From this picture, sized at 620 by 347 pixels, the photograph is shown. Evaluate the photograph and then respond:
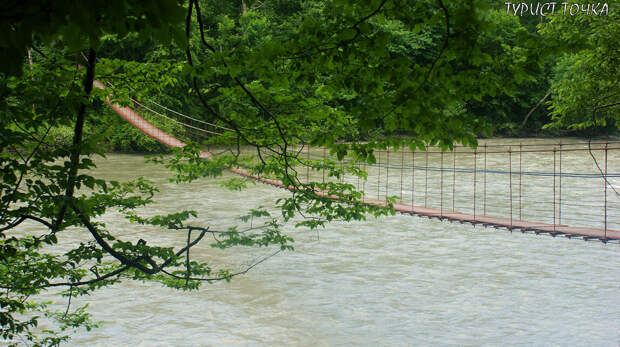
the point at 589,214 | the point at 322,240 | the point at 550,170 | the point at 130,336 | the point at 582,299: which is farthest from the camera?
the point at 550,170

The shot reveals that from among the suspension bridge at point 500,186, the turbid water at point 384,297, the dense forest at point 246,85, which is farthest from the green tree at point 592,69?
the dense forest at point 246,85

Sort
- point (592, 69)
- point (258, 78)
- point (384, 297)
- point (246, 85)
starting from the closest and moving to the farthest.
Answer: point (258, 78) < point (246, 85) < point (592, 69) < point (384, 297)

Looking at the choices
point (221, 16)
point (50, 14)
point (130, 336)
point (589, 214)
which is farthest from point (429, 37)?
point (50, 14)

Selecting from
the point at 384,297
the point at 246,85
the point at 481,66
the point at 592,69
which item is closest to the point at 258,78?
Answer: the point at 246,85

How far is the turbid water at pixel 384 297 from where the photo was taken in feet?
19.2

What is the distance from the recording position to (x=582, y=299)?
6984 mm

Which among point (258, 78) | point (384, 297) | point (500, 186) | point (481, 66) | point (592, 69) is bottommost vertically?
point (384, 297)

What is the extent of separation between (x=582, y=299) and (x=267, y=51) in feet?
21.8

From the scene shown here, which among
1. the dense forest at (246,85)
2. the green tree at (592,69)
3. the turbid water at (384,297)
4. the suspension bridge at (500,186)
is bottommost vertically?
the turbid water at (384,297)

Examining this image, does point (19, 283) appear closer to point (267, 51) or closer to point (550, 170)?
point (267, 51)

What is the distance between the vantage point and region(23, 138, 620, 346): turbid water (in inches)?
231

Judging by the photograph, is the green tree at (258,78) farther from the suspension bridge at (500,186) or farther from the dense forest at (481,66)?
the suspension bridge at (500,186)

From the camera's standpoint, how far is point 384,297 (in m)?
6.97

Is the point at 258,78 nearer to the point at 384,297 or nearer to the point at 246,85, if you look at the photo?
the point at 246,85
